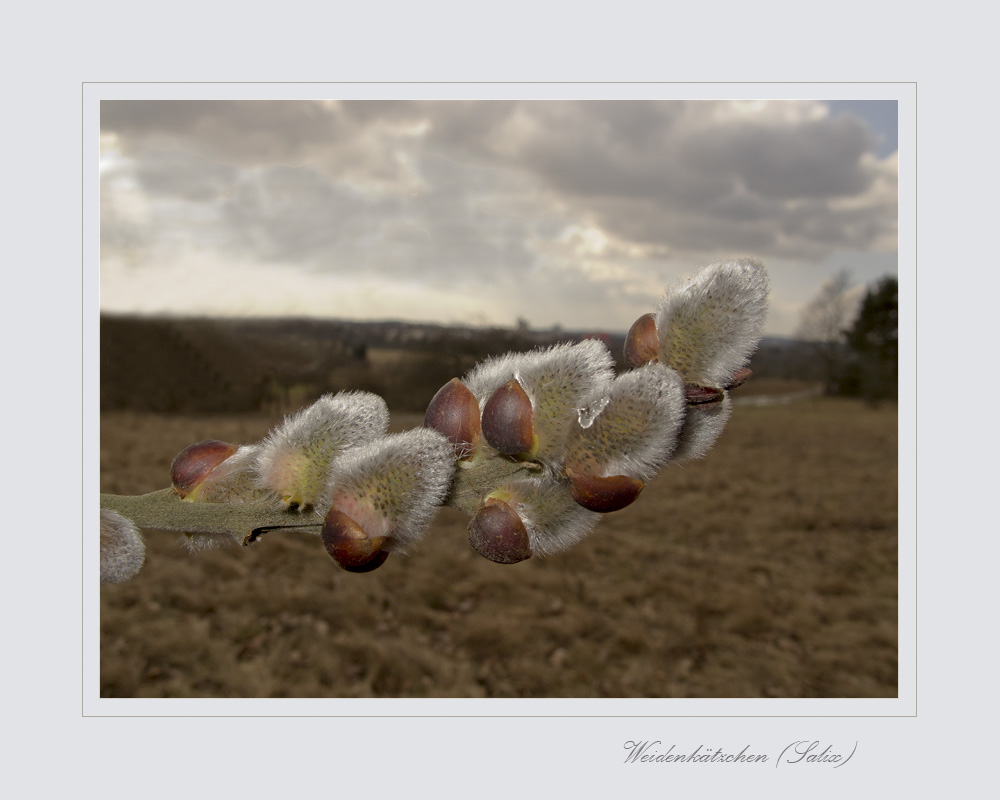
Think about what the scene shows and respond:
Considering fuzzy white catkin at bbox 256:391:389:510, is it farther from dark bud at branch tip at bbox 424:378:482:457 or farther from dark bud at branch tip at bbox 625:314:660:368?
dark bud at branch tip at bbox 625:314:660:368

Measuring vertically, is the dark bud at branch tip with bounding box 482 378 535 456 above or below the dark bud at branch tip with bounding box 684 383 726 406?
below

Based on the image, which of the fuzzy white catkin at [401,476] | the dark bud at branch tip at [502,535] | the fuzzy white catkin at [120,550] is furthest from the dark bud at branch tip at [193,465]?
the dark bud at branch tip at [502,535]

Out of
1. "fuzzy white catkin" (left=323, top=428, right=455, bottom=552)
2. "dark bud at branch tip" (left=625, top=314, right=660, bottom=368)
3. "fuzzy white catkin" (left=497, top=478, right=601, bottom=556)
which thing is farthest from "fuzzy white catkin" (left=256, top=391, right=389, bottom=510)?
"dark bud at branch tip" (left=625, top=314, right=660, bottom=368)

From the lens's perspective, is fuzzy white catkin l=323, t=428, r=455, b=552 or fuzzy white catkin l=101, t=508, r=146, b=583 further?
fuzzy white catkin l=101, t=508, r=146, b=583

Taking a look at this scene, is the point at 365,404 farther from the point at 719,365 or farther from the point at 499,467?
the point at 719,365

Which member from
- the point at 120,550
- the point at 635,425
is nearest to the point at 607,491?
the point at 635,425

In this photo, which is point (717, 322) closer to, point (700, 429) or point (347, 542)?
point (700, 429)

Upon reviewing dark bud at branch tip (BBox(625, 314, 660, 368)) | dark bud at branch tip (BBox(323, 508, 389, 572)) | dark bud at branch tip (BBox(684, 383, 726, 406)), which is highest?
dark bud at branch tip (BBox(625, 314, 660, 368))
